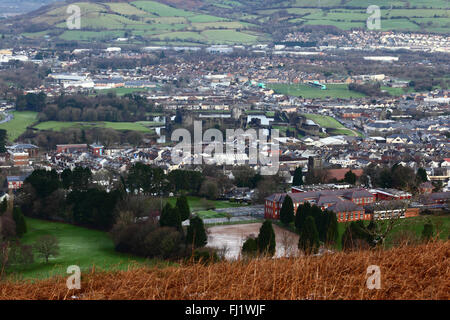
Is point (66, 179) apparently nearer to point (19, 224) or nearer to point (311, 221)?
point (19, 224)

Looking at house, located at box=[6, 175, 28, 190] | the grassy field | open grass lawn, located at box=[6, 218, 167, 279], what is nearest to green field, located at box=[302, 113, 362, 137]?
the grassy field

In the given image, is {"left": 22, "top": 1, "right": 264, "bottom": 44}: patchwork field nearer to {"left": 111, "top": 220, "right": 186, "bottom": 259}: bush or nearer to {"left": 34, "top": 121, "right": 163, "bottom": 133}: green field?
{"left": 34, "top": 121, "right": 163, "bottom": 133}: green field

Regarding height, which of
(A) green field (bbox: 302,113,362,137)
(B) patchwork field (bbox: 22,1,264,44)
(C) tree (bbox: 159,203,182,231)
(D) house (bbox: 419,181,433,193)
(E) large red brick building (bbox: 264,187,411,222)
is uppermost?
(B) patchwork field (bbox: 22,1,264,44)
